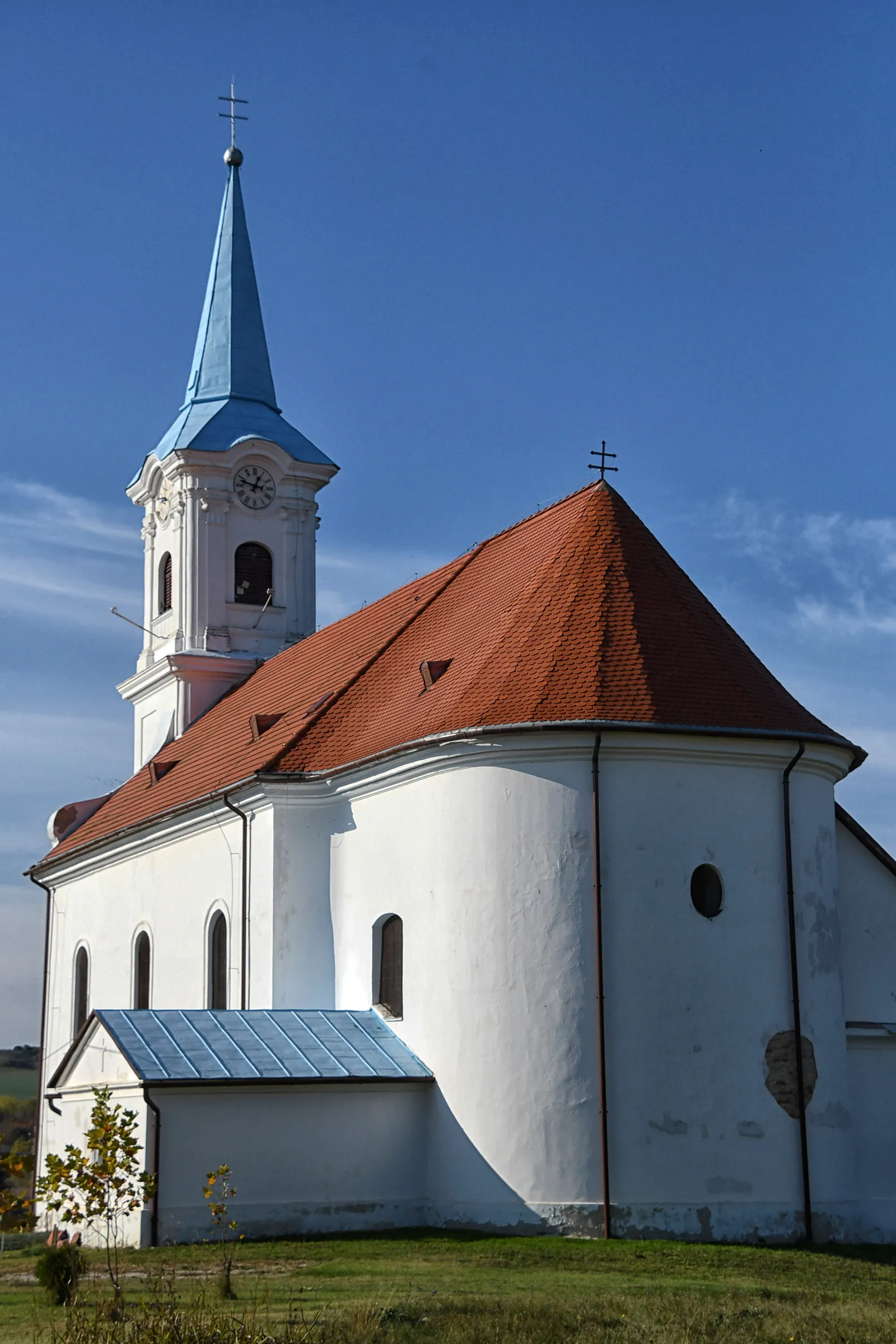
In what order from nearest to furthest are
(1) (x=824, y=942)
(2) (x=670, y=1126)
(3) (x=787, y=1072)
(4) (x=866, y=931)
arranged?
(2) (x=670, y=1126) → (3) (x=787, y=1072) → (1) (x=824, y=942) → (4) (x=866, y=931)

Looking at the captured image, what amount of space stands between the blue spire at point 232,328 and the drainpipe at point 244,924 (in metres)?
16.1

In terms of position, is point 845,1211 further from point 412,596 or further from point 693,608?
point 412,596

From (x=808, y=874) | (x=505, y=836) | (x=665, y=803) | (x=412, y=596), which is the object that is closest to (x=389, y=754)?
(x=505, y=836)

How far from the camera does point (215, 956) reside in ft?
101

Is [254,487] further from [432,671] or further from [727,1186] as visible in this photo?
[727,1186]

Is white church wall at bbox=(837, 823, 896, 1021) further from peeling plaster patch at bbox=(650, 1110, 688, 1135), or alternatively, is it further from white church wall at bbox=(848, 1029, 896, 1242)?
peeling plaster patch at bbox=(650, 1110, 688, 1135)

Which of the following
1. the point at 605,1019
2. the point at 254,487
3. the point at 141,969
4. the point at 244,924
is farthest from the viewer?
the point at 254,487

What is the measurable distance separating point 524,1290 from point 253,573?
25666 millimetres

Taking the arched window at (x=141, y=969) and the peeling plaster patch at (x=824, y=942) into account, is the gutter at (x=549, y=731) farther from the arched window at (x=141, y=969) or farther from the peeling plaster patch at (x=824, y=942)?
the arched window at (x=141, y=969)

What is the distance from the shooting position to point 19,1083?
45.3 meters

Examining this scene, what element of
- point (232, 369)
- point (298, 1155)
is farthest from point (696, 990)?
point (232, 369)

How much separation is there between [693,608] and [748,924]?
5013mm

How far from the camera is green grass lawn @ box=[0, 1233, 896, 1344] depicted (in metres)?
14.4

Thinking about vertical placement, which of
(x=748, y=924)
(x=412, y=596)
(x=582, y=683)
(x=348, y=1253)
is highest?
(x=412, y=596)
